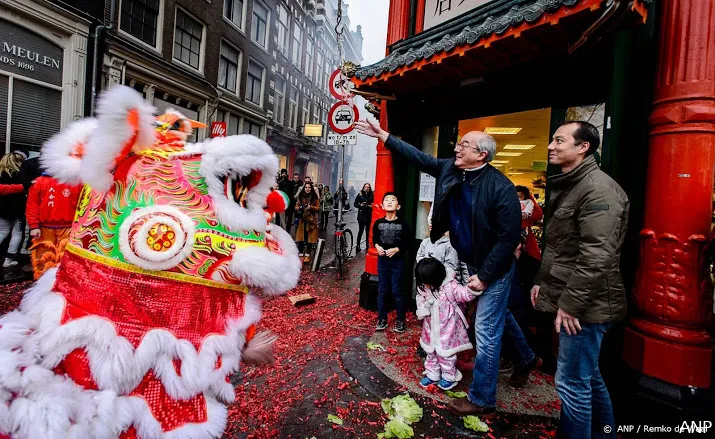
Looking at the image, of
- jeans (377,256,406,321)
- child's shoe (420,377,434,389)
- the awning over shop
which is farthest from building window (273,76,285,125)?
child's shoe (420,377,434,389)

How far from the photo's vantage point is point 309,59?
27.3 m

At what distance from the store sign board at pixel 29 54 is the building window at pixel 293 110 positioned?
50.2ft

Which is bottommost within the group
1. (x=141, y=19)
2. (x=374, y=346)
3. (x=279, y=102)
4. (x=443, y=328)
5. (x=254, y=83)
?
(x=374, y=346)

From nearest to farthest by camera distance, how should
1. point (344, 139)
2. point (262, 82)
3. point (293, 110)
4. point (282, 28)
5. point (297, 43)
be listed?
1. point (344, 139)
2. point (262, 82)
3. point (282, 28)
4. point (297, 43)
5. point (293, 110)

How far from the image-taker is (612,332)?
2961 millimetres

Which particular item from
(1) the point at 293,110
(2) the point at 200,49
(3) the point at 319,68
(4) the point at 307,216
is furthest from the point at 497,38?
(3) the point at 319,68

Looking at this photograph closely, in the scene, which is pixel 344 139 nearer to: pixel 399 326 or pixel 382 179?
pixel 382 179

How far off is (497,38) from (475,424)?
3176mm

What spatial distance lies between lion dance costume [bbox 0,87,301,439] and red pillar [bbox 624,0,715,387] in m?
2.88

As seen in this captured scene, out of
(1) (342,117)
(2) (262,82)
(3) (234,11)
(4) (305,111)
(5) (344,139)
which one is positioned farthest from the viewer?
(4) (305,111)

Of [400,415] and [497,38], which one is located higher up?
[497,38]

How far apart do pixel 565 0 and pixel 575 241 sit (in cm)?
183

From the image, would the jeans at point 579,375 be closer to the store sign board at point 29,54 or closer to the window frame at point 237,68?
the store sign board at point 29,54

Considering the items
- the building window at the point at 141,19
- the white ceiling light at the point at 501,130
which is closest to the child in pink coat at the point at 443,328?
the white ceiling light at the point at 501,130
